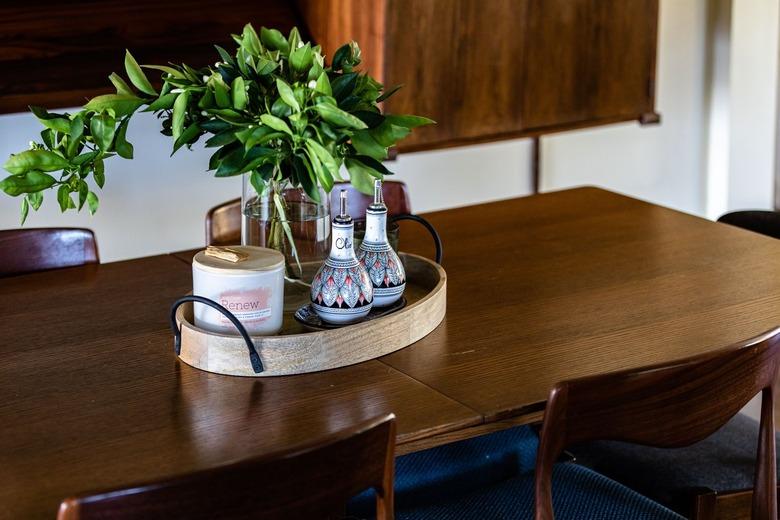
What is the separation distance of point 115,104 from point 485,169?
2.35m

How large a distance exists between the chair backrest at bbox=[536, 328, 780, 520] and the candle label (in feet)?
1.50

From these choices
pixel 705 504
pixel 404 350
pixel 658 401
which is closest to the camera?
pixel 658 401

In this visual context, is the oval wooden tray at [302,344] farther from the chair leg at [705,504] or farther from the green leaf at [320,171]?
the chair leg at [705,504]

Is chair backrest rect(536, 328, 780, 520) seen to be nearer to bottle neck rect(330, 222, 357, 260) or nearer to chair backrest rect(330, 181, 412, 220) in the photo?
bottle neck rect(330, 222, 357, 260)

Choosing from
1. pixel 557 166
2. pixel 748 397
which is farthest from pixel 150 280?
pixel 557 166

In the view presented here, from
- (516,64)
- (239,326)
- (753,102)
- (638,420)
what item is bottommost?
(638,420)

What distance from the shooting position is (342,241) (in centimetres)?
170

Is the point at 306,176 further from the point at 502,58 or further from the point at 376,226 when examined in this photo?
the point at 502,58

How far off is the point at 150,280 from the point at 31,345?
0.34 metres

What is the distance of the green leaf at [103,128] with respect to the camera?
1.66m

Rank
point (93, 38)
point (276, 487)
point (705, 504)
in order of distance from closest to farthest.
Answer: point (276, 487) < point (705, 504) < point (93, 38)

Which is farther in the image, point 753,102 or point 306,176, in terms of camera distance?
point 753,102

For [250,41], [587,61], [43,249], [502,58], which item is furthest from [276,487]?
[587,61]

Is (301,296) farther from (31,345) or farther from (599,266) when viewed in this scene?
(599,266)
